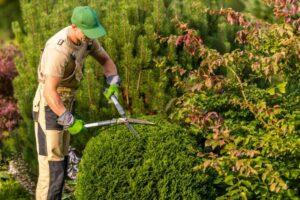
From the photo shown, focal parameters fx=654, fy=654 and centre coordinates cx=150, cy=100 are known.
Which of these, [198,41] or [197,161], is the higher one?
[198,41]

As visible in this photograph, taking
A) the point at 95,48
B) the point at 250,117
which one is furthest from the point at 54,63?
the point at 250,117

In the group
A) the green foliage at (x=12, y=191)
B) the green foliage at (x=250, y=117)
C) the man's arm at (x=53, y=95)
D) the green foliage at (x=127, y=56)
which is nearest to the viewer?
the green foliage at (x=250, y=117)

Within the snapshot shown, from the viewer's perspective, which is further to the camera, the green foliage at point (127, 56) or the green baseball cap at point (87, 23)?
the green foliage at point (127, 56)

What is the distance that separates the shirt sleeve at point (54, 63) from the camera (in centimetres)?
488

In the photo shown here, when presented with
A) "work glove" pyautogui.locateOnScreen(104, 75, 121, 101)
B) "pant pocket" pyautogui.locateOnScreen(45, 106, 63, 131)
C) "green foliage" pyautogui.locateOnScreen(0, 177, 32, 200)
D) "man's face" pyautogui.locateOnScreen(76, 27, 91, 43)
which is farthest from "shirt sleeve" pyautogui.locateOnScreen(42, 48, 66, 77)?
"green foliage" pyautogui.locateOnScreen(0, 177, 32, 200)

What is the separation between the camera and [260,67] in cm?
500

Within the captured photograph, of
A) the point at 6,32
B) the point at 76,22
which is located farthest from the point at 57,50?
the point at 6,32

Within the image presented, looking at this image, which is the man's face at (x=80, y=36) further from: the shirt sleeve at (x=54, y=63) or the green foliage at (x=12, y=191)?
the green foliage at (x=12, y=191)

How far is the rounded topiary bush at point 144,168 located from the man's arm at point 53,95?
0.43 meters

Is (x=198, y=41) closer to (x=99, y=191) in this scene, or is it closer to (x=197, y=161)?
(x=197, y=161)

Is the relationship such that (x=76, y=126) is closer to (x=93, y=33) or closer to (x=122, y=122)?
(x=122, y=122)

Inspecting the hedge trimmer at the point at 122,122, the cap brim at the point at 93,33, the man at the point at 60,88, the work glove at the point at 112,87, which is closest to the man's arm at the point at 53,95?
the man at the point at 60,88

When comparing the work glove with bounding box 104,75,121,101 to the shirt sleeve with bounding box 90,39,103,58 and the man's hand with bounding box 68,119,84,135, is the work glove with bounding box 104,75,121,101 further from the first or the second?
the man's hand with bounding box 68,119,84,135

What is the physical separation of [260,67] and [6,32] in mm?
8481
